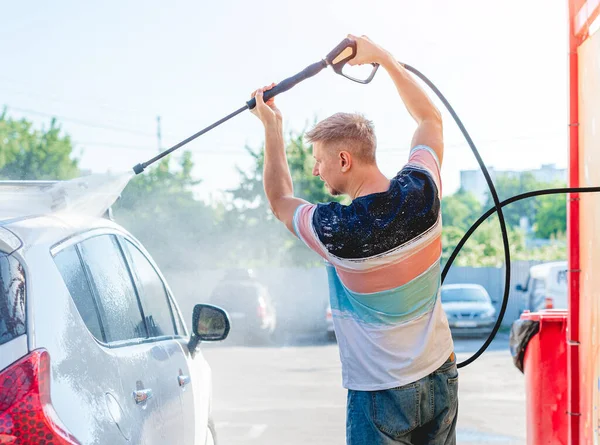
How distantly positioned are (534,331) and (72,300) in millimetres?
3345

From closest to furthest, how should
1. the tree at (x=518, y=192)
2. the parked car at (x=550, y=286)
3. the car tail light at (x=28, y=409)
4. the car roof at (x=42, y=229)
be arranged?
the car tail light at (x=28, y=409), the car roof at (x=42, y=229), the parked car at (x=550, y=286), the tree at (x=518, y=192)

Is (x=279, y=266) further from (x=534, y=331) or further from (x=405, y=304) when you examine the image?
(x=405, y=304)

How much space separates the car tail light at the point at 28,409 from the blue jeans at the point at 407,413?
98 cm

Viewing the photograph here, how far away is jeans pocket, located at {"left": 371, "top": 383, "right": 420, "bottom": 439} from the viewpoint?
283cm

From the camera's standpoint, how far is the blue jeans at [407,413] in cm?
283

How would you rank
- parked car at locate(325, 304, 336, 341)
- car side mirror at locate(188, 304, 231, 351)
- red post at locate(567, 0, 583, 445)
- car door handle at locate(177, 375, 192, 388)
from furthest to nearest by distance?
parked car at locate(325, 304, 336, 341) → red post at locate(567, 0, 583, 445) → car side mirror at locate(188, 304, 231, 351) → car door handle at locate(177, 375, 192, 388)

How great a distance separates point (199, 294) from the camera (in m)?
31.0

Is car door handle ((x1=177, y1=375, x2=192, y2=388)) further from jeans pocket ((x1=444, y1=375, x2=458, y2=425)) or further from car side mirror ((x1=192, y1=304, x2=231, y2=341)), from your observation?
jeans pocket ((x1=444, y1=375, x2=458, y2=425))

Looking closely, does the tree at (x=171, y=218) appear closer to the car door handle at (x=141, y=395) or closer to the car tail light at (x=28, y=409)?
the car door handle at (x=141, y=395)

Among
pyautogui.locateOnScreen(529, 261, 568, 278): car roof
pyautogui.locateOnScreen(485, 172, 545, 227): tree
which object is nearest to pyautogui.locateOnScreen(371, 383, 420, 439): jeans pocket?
pyautogui.locateOnScreen(529, 261, 568, 278): car roof

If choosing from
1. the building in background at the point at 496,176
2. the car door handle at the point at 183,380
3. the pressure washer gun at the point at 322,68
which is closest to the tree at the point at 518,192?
→ the building in background at the point at 496,176

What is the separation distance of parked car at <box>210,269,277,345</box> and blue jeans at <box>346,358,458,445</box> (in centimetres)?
1939

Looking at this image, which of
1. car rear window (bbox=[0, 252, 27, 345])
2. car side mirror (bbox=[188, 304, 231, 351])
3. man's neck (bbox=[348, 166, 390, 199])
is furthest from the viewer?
car side mirror (bbox=[188, 304, 231, 351])

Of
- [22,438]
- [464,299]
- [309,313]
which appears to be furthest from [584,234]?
[309,313]
